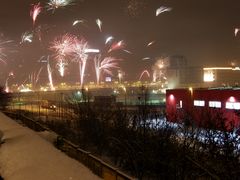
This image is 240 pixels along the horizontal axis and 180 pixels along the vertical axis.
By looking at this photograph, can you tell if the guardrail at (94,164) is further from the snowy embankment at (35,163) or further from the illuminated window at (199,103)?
the illuminated window at (199,103)

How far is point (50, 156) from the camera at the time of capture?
28.3 ft

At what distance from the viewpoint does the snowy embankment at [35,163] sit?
22.9 ft

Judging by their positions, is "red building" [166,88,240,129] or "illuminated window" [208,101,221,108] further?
"illuminated window" [208,101,221,108]

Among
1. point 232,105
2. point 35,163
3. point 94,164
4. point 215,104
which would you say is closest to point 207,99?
point 215,104

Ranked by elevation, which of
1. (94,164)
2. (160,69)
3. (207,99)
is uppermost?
(160,69)

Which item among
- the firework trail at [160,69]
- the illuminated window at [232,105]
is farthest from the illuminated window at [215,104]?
the firework trail at [160,69]

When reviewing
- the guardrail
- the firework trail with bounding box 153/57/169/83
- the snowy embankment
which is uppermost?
the firework trail with bounding box 153/57/169/83

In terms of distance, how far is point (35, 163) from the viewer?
8016mm

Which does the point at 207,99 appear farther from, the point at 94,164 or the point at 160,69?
the point at 160,69

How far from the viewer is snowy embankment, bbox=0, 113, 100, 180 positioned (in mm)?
6992

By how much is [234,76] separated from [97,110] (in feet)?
224

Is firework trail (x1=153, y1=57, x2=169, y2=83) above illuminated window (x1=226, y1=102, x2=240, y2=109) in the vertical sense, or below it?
above

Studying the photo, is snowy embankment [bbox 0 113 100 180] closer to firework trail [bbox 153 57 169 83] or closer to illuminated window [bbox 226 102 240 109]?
illuminated window [bbox 226 102 240 109]

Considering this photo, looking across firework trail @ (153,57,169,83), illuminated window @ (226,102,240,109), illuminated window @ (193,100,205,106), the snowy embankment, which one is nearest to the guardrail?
the snowy embankment
